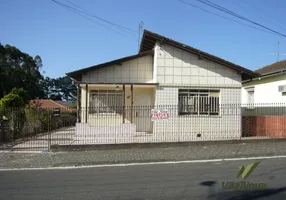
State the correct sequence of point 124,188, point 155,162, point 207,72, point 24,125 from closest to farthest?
point 124,188 < point 155,162 < point 207,72 < point 24,125

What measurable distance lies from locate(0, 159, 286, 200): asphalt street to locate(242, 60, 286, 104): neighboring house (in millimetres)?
7487

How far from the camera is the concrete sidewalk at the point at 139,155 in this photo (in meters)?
9.88

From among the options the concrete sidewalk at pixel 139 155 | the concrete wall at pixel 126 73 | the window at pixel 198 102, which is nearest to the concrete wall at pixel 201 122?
the window at pixel 198 102

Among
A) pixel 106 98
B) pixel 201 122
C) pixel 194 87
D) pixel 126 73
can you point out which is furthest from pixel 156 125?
pixel 126 73

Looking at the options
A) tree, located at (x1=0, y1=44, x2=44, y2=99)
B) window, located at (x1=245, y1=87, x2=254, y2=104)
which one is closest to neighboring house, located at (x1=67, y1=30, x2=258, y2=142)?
window, located at (x1=245, y1=87, x2=254, y2=104)

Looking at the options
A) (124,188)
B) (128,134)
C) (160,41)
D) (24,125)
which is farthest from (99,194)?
(24,125)

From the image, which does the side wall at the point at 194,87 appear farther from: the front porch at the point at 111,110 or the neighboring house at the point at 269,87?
the neighboring house at the point at 269,87

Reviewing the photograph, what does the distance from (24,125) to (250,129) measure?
1221cm

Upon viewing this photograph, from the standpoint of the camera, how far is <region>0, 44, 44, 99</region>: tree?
42375 millimetres

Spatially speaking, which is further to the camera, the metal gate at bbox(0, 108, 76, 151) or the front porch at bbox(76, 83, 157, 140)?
the front porch at bbox(76, 83, 157, 140)

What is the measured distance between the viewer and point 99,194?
5.82 m

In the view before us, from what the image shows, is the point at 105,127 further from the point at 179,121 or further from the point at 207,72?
the point at 207,72

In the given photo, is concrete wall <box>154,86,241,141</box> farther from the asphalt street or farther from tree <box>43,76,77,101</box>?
tree <box>43,76,77,101</box>

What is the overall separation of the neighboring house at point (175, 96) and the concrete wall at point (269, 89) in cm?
211
